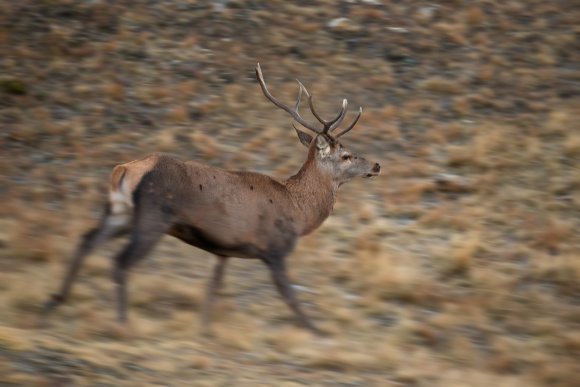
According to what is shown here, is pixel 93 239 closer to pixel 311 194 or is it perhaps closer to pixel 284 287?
pixel 284 287

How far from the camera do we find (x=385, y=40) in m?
17.7

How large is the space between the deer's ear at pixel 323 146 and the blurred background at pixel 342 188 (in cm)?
149

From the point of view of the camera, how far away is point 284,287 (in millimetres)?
8367

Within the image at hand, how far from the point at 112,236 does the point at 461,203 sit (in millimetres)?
6056

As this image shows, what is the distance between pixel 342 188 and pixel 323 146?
397 centimetres

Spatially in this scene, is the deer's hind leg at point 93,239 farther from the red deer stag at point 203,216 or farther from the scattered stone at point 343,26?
the scattered stone at point 343,26

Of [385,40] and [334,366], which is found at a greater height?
[385,40]

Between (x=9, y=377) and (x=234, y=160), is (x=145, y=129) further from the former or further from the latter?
(x=9, y=377)

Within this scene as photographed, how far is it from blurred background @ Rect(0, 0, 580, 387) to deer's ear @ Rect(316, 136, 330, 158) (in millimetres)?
1491

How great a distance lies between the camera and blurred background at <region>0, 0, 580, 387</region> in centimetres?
786

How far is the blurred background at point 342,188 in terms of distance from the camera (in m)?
7.86

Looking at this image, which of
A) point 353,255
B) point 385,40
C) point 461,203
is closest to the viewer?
point 353,255

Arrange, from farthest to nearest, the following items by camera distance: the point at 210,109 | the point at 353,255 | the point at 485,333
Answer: the point at 210,109
the point at 353,255
the point at 485,333

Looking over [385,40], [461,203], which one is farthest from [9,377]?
[385,40]
